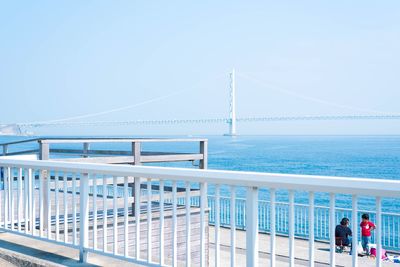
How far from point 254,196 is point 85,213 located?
1.57 metres

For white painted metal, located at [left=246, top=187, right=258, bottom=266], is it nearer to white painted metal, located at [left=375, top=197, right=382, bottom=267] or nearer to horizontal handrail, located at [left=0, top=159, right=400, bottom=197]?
horizontal handrail, located at [left=0, top=159, right=400, bottom=197]

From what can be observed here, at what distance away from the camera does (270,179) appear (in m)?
3.01

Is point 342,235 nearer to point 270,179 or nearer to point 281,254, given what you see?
point 281,254

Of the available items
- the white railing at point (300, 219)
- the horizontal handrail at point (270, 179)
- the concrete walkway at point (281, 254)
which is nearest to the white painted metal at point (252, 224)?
the horizontal handrail at point (270, 179)

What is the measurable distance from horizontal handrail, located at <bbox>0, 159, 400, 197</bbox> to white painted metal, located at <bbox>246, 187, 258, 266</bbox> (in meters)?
0.07

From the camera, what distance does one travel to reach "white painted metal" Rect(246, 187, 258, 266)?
316cm

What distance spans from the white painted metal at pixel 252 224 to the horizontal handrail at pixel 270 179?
0.07 metres

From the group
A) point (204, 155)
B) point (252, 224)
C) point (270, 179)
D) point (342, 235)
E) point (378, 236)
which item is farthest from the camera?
point (342, 235)

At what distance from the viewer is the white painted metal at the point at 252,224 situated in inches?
124

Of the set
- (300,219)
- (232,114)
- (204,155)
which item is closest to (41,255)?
(204,155)

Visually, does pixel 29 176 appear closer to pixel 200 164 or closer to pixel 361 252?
pixel 200 164

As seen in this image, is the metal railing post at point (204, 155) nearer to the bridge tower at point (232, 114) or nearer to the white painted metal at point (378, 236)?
the white painted metal at point (378, 236)

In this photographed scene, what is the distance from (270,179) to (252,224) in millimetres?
340

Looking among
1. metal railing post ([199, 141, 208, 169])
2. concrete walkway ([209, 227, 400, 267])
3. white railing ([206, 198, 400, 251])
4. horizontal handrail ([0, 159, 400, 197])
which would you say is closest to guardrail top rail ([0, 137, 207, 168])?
metal railing post ([199, 141, 208, 169])
